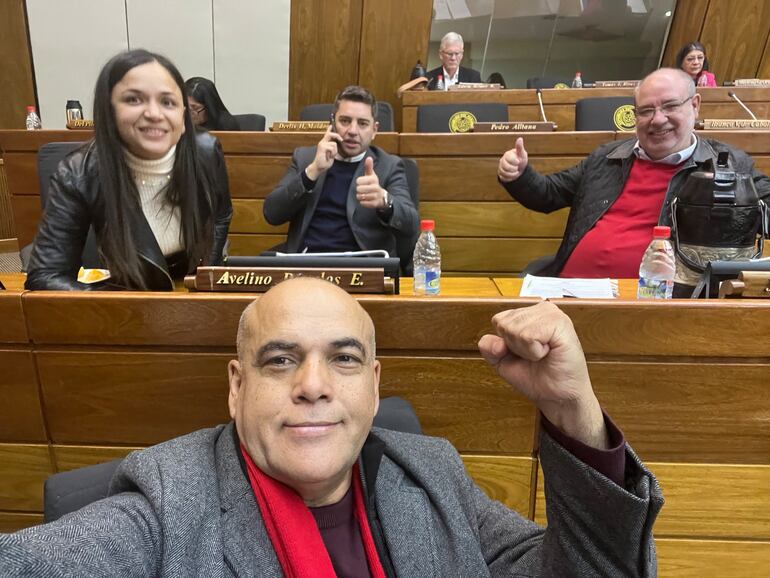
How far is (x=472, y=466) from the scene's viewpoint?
128 centimetres

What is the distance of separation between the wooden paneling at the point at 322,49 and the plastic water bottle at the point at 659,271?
17.1ft

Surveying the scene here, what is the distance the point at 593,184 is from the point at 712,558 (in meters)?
1.52

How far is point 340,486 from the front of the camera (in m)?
0.88

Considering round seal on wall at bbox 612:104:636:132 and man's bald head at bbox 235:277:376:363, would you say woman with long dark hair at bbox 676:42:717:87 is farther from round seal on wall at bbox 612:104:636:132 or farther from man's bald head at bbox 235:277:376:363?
man's bald head at bbox 235:277:376:363

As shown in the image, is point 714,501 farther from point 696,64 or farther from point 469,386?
point 696,64

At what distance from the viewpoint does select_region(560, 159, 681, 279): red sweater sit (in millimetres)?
2080

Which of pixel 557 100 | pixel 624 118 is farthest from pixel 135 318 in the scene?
pixel 557 100

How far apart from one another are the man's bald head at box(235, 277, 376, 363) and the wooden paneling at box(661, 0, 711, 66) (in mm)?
6895

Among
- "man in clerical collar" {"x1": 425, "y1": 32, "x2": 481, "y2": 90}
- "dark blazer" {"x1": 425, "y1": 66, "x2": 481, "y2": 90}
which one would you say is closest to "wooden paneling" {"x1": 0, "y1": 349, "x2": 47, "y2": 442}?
"man in clerical collar" {"x1": 425, "y1": 32, "x2": 481, "y2": 90}

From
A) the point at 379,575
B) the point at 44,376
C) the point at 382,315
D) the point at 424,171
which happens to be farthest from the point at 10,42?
the point at 379,575

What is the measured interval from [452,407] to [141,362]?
742mm

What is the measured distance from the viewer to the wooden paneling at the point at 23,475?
1.30 m

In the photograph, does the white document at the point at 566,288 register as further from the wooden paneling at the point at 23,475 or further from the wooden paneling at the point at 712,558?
the wooden paneling at the point at 23,475

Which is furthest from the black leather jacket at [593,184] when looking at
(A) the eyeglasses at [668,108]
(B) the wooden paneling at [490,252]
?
(B) the wooden paneling at [490,252]
